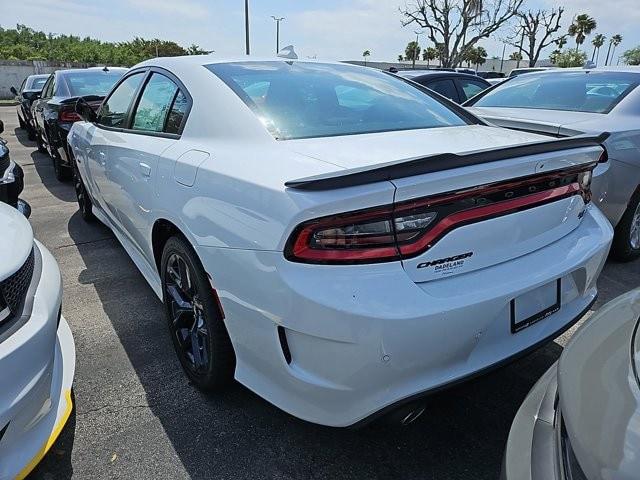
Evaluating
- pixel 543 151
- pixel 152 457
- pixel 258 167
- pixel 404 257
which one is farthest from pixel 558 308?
pixel 152 457

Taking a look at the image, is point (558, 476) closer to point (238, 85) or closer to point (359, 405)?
point (359, 405)

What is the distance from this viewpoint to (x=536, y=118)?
12.5ft

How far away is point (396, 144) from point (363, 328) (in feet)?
2.77

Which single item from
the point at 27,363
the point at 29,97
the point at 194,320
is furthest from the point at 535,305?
the point at 29,97

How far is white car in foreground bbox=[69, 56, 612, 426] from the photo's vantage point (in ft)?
4.99

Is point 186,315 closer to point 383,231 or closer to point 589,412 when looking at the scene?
point 383,231

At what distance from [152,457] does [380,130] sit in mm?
1739

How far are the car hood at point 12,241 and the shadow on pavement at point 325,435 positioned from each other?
0.92 m

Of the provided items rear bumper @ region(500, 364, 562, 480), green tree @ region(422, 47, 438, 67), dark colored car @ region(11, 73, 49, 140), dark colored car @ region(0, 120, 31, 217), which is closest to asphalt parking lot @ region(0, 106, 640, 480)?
rear bumper @ region(500, 364, 562, 480)

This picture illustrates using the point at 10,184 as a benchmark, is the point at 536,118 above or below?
above

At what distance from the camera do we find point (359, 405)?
1589 mm

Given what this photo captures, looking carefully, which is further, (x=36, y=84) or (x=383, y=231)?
(x=36, y=84)

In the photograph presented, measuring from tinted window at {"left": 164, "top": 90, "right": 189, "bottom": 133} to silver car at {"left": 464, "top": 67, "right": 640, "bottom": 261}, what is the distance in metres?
2.38

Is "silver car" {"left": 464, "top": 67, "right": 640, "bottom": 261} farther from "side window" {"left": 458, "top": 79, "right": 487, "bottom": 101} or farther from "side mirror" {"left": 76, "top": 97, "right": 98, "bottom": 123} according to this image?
"side mirror" {"left": 76, "top": 97, "right": 98, "bottom": 123}
